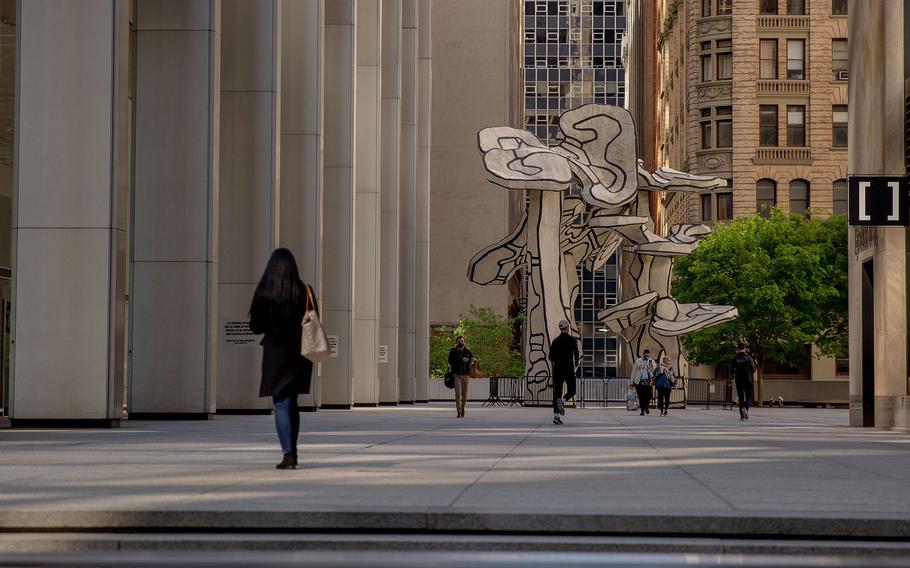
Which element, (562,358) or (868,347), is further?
(868,347)

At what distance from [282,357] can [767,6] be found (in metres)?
69.3

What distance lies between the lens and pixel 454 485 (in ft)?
36.7

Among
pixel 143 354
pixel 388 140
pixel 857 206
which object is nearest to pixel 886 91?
pixel 857 206

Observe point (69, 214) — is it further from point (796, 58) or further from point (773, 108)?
point (796, 58)

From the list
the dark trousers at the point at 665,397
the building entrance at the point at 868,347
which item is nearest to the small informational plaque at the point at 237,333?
the building entrance at the point at 868,347

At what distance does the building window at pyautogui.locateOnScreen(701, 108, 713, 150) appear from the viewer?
78.4 meters

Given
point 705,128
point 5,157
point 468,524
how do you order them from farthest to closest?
point 705,128
point 5,157
point 468,524

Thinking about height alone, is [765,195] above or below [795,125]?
below

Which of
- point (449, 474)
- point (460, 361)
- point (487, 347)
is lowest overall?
point (487, 347)

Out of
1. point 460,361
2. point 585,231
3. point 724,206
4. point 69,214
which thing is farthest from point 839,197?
point 69,214

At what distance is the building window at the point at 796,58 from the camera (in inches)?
3017

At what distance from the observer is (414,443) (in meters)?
18.6

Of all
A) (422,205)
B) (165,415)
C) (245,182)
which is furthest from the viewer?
(422,205)

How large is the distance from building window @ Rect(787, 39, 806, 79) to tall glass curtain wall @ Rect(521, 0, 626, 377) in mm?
102975
